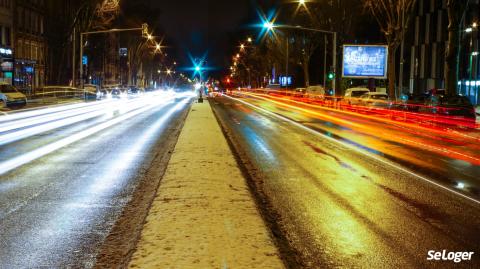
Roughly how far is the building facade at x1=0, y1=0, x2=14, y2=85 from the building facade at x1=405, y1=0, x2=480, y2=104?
3898 cm

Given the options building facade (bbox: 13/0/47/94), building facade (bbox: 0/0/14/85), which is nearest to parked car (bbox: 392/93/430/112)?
building facade (bbox: 0/0/14/85)

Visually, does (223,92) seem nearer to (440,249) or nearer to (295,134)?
(295,134)

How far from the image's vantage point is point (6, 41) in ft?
192

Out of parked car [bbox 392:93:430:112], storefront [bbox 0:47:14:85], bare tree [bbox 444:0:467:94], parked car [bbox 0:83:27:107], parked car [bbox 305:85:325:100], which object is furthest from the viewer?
parked car [bbox 305:85:325:100]

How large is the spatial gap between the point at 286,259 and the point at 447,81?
102 ft

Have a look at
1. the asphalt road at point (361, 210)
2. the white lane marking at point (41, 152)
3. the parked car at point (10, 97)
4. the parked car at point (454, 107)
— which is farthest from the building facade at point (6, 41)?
the asphalt road at point (361, 210)

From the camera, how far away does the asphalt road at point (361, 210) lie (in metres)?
6.38

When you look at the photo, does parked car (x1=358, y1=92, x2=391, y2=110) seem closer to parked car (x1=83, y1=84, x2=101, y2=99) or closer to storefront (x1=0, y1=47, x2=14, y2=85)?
parked car (x1=83, y1=84, x2=101, y2=99)

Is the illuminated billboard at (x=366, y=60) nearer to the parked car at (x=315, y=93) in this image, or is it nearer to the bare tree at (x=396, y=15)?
the bare tree at (x=396, y=15)

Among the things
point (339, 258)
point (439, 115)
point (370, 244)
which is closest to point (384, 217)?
point (370, 244)

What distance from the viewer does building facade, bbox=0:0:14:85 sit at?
5362cm

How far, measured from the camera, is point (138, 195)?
959cm

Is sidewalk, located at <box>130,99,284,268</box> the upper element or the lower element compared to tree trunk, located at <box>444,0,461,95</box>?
lower

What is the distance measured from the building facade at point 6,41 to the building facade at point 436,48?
38976mm
